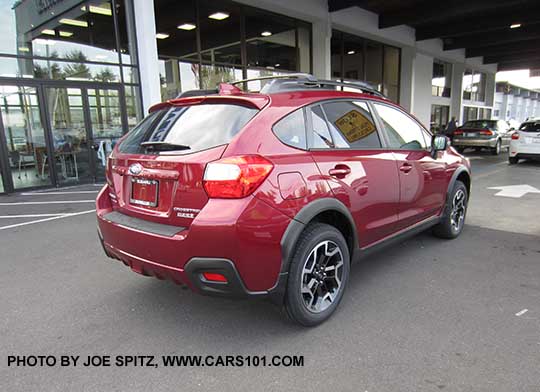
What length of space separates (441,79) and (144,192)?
26.4m

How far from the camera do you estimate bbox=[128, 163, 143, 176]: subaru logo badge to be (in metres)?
2.67

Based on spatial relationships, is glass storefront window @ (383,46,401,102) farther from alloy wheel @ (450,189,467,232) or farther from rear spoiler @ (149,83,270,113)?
rear spoiler @ (149,83,270,113)

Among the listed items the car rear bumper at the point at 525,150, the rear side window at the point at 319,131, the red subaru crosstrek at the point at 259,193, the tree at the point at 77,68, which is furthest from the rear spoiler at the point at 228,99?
the car rear bumper at the point at 525,150

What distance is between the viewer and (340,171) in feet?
9.41

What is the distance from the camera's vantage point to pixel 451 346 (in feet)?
8.21

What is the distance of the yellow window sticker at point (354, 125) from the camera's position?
312cm

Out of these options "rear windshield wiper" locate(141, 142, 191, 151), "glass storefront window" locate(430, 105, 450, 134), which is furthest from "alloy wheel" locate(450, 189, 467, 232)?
"glass storefront window" locate(430, 105, 450, 134)

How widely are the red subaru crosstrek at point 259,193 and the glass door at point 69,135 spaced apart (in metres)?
7.36

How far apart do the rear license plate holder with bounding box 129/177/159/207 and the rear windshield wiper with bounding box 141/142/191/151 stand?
0.76 ft

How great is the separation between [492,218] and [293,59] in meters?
11.1

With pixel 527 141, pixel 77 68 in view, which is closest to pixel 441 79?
pixel 527 141

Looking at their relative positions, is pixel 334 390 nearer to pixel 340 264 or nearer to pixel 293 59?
pixel 340 264

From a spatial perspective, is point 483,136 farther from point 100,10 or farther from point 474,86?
point 474,86

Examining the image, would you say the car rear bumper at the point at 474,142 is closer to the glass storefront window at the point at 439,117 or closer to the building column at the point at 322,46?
the building column at the point at 322,46
